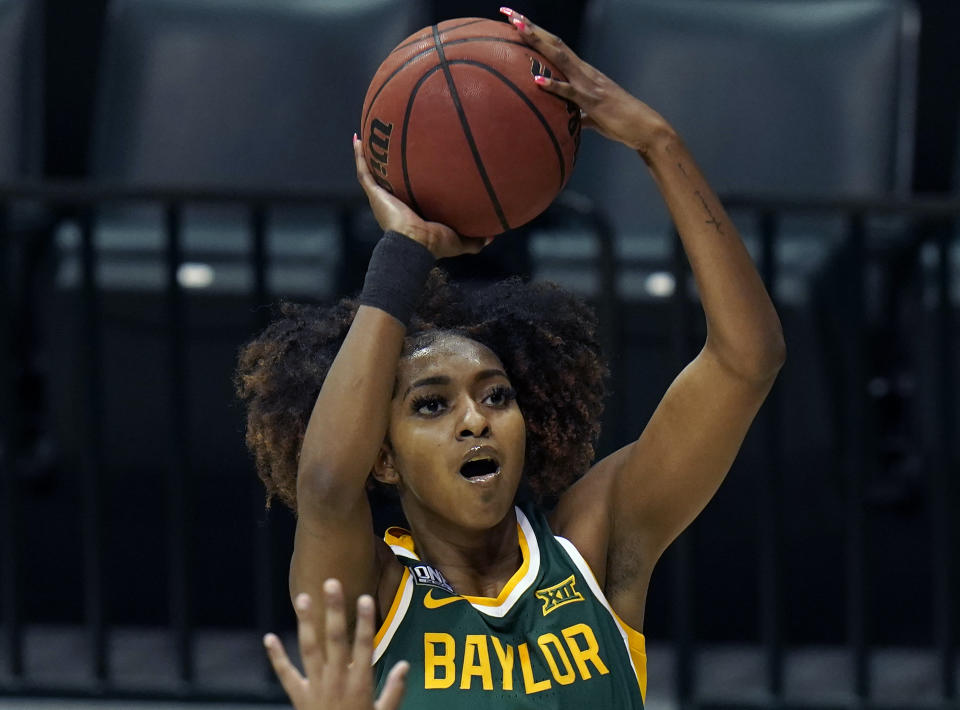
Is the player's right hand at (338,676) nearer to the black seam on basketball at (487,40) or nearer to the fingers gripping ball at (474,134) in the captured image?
the fingers gripping ball at (474,134)

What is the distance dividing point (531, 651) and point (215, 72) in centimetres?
Answer: 325

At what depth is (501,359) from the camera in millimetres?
2816

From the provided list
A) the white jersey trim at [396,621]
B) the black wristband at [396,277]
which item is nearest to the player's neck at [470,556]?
the white jersey trim at [396,621]

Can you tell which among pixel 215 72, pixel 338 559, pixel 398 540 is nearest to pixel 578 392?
pixel 398 540

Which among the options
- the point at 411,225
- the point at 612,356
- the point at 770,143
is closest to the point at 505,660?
the point at 411,225

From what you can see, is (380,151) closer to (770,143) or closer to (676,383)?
(676,383)

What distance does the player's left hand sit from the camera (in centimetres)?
247

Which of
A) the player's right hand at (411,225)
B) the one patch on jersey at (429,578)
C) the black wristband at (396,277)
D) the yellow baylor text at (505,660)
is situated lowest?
the yellow baylor text at (505,660)

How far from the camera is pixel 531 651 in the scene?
2525 millimetres

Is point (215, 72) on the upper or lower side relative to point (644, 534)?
upper

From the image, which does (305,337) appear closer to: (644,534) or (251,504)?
(644,534)

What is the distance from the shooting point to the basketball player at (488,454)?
94.3 inches

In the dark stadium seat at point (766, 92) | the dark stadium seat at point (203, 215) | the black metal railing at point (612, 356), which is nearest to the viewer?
the black metal railing at point (612, 356)

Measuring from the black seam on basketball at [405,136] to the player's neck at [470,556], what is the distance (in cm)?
52
